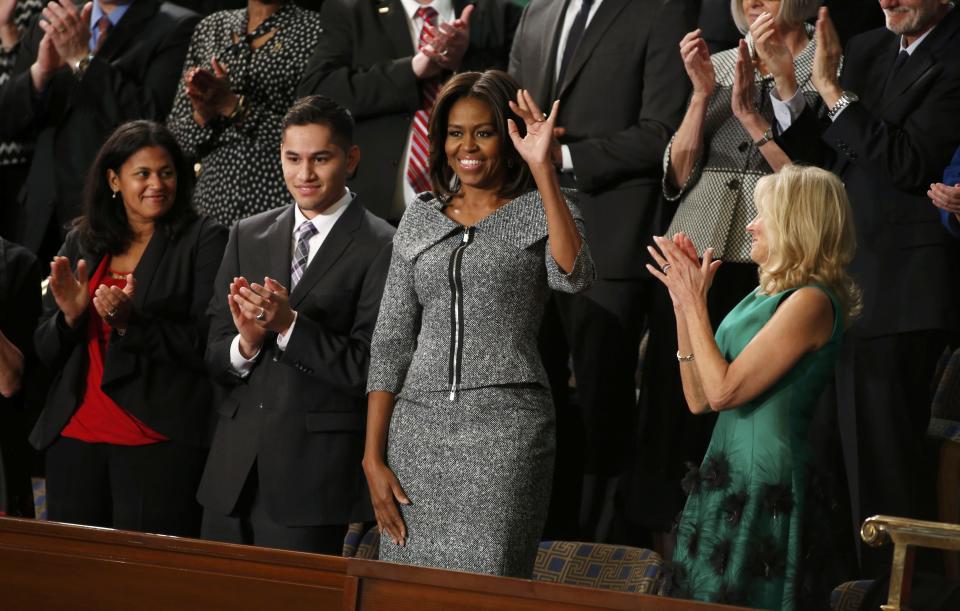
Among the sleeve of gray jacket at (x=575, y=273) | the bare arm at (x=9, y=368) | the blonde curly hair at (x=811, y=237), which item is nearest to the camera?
the blonde curly hair at (x=811, y=237)

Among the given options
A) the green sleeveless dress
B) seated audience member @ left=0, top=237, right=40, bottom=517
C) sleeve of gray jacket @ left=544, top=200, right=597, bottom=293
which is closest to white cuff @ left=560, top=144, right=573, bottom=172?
sleeve of gray jacket @ left=544, top=200, right=597, bottom=293

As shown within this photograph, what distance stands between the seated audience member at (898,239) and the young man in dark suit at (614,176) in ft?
1.31

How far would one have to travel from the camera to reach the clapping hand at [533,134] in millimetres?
2748

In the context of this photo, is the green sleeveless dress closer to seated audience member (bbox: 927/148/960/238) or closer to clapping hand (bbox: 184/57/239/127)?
seated audience member (bbox: 927/148/960/238)

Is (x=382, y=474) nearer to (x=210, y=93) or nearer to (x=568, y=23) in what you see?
(x=568, y=23)

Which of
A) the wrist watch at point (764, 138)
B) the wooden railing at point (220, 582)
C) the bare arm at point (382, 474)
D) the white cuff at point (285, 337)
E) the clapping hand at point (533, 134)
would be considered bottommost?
the wooden railing at point (220, 582)

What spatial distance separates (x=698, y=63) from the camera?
3449mm

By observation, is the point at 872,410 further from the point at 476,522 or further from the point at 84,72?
the point at 84,72

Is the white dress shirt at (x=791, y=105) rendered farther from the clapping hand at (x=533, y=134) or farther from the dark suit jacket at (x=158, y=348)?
the dark suit jacket at (x=158, y=348)

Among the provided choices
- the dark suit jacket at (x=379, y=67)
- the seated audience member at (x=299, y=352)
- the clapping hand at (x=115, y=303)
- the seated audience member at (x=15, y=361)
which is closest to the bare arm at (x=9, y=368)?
the seated audience member at (x=15, y=361)

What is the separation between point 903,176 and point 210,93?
6.94 ft

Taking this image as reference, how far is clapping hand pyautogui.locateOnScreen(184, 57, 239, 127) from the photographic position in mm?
4148

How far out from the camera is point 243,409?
3.24 metres

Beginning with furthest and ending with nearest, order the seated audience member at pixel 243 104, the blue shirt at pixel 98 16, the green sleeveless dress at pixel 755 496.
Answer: the blue shirt at pixel 98 16
the seated audience member at pixel 243 104
the green sleeveless dress at pixel 755 496
